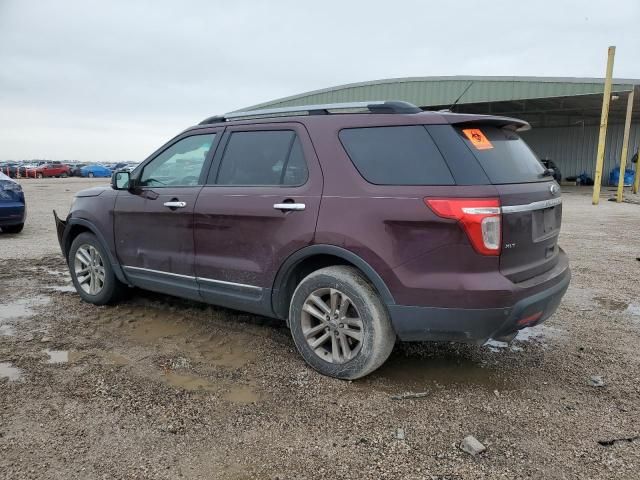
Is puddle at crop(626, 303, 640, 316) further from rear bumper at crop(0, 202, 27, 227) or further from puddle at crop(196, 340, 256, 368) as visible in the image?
rear bumper at crop(0, 202, 27, 227)

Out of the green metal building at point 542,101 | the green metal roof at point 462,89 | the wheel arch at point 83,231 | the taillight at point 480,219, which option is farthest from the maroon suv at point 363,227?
the green metal roof at point 462,89

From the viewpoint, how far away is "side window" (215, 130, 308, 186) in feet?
11.7

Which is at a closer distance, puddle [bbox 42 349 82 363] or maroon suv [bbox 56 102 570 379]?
maroon suv [bbox 56 102 570 379]

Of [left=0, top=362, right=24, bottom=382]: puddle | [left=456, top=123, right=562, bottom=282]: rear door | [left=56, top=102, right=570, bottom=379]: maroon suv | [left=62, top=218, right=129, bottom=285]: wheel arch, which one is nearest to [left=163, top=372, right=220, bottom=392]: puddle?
[left=56, top=102, right=570, bottom=379]: maroon suv

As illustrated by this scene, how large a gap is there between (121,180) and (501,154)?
3266mm

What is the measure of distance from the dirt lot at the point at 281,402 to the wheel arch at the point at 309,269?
18.9 inches

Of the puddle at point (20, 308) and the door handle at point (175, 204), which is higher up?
the door handle at point (175, 204)

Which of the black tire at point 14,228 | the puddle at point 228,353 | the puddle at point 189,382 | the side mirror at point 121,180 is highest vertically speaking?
the side mirror at point 121,180

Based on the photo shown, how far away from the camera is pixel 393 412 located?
299 cm

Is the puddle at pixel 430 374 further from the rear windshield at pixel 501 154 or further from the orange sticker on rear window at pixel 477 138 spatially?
the orange sticker on rear window at pixel 477 138

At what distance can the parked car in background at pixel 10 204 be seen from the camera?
357 inches

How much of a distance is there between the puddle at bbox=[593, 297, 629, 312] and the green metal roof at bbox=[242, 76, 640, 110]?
600 inches

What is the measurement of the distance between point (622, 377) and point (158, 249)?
145 inches

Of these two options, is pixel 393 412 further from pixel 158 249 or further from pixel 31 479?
pixel 158 249
